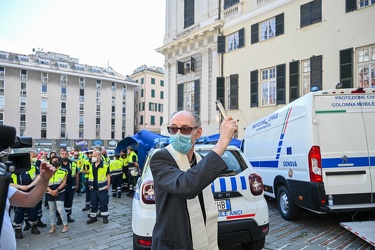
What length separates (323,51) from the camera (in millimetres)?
13352

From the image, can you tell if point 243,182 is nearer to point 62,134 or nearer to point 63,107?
point 62,134

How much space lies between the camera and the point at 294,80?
14484 mm

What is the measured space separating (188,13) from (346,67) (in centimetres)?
1352

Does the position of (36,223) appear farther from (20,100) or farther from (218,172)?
(20,100)

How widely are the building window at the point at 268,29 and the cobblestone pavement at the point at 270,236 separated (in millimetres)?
12074

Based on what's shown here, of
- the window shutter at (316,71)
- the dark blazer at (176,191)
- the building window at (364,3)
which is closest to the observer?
the dark blazer at (176,191)

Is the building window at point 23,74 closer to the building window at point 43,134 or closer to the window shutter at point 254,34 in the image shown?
the building window at point 43,134

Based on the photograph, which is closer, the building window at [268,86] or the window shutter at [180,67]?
the building window at [268,86]

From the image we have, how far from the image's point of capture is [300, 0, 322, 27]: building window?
13601 mm

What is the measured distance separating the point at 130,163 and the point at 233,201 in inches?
324

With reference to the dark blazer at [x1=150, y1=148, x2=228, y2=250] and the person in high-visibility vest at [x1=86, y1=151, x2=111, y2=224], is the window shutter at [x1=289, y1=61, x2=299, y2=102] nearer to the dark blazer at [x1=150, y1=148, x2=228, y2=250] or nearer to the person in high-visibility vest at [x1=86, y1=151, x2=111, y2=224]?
the person in high-visibility vest at [x1=86, y1=151, x2=111, y2=224]

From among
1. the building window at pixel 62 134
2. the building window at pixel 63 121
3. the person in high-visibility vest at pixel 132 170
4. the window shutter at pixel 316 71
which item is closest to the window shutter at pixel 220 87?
the window shutter at pixel 316 71

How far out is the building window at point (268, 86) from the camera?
15.8 metres

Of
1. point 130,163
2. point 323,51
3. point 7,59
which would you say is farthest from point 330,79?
point 7,59
